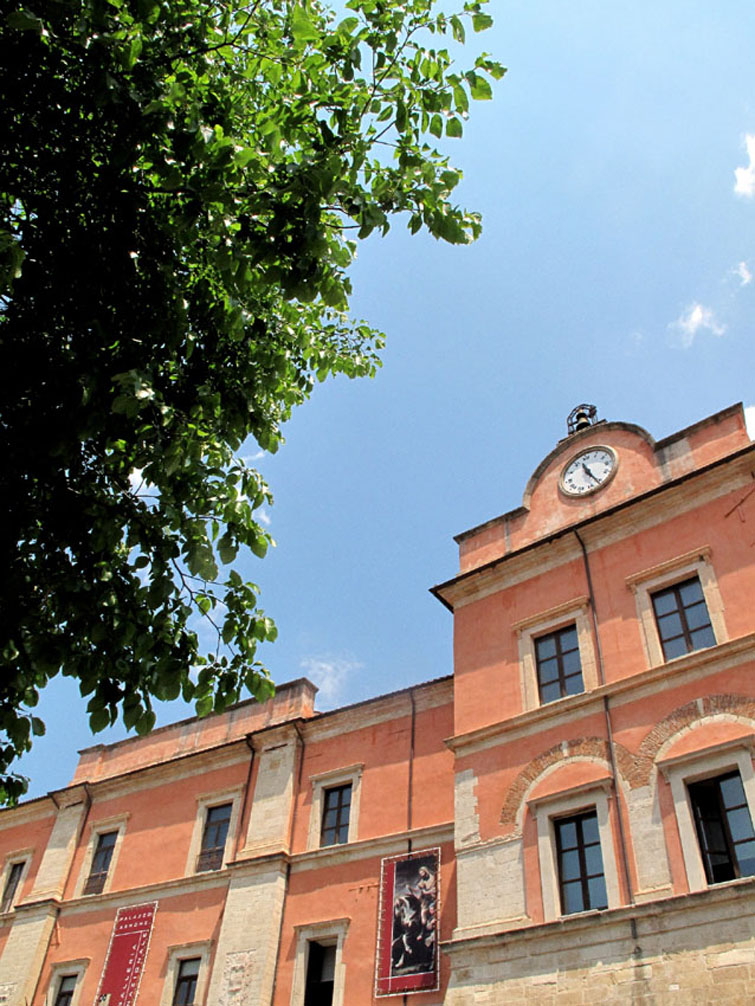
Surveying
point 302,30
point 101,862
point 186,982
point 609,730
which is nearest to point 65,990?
point 101,862

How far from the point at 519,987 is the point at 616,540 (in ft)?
23.7

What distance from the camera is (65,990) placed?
19.2m

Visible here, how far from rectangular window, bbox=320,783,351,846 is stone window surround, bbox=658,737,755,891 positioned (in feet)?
25.4

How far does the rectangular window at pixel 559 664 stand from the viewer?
1426 centimetres

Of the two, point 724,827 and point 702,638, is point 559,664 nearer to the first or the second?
point 702,638

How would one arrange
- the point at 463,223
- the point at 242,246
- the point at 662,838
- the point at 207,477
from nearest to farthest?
the point at 242,246 → the point at 463,223 → the point at 207,477 → the point at 662,838

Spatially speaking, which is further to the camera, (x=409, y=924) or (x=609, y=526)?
(x=609, y=526)

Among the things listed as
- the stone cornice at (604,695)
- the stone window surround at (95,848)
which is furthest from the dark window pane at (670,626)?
the stone window surround at (95,848)

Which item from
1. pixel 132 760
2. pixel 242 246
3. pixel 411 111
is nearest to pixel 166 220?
pixel 242 246

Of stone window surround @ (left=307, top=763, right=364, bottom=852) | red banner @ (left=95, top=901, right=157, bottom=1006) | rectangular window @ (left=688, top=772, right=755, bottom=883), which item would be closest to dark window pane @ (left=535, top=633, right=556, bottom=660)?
rectangular window @ (left=688, top=772, right=755, bottom=883)

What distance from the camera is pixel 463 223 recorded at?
694 cm

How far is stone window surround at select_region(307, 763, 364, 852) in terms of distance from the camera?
684 inches

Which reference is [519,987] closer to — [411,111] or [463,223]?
[463,223]

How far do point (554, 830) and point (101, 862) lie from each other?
13.1m
